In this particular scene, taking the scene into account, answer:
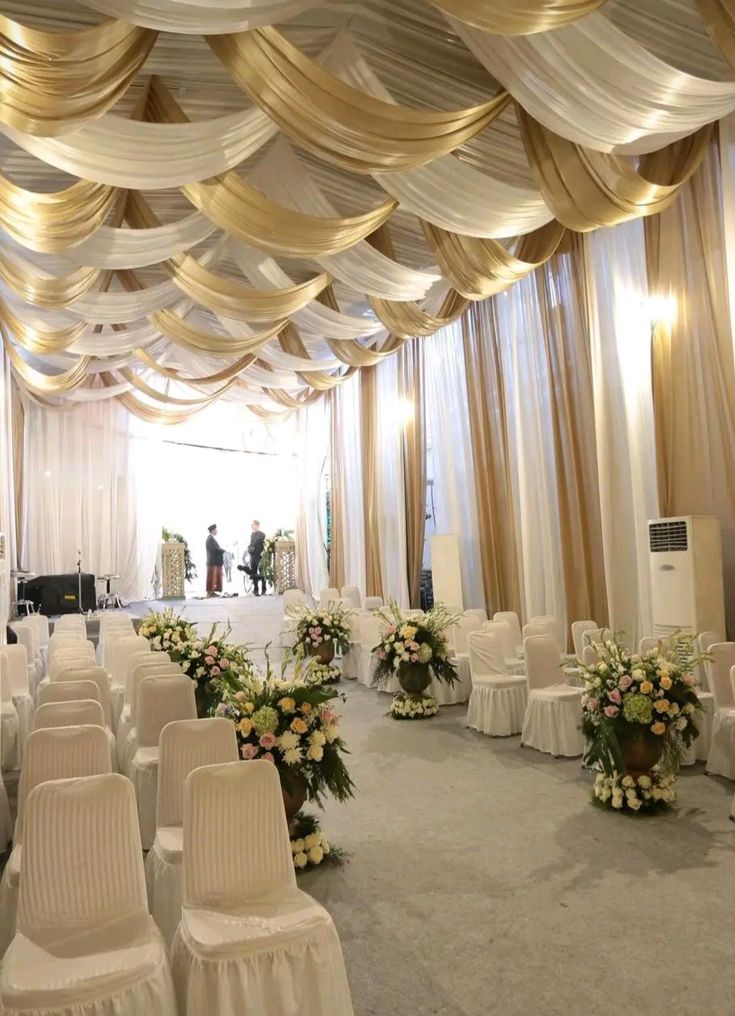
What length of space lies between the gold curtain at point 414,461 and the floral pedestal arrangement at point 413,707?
5.14 m

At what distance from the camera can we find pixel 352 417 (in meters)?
14.8

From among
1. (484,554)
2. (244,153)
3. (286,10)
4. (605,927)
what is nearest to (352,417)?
(484,554)

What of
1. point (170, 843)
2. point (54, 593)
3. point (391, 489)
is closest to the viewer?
point (170, 843)

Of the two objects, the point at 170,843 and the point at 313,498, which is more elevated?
the point at 313,498

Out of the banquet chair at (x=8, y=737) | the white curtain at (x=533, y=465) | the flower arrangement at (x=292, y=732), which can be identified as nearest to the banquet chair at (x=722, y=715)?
the flower arrangement at (x=292, y=732)

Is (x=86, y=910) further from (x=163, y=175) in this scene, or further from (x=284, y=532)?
(x=284, y=532)

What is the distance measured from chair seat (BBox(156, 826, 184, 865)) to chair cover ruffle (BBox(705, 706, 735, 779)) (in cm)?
369

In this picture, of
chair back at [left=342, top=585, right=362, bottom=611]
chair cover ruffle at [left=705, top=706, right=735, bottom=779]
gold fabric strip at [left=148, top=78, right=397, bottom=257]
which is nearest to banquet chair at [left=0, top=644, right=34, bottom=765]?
gold fabric strip at [left=148, top=78, right=397, bottom=257]

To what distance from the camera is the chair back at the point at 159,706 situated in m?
4.39

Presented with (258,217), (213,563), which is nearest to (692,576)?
(258,217)

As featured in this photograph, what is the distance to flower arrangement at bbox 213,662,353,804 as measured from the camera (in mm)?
Answer: 3613

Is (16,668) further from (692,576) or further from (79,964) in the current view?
(692,576)

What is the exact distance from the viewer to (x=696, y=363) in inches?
287

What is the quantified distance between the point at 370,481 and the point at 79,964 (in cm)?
1176
